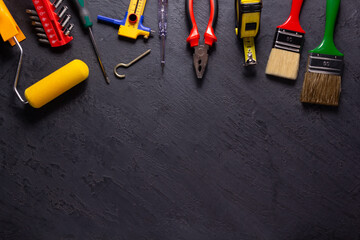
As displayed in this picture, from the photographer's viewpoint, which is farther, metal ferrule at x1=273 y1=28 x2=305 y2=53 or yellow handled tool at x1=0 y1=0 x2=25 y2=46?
metal ferrule at x1=273 y1=28 x2=305 y2=53

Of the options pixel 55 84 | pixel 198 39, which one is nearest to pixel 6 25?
pixel 55 84

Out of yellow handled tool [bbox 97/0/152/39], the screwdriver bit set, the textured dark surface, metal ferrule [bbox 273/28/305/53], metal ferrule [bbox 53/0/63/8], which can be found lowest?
the textured dark surface

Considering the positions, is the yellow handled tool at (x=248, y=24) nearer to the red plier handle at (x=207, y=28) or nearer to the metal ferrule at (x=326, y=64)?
the red plier handle at (x=207, y=28)

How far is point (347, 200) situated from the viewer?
57.5 inches

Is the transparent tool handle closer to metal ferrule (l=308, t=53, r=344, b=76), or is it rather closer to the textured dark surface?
the textured dark surface

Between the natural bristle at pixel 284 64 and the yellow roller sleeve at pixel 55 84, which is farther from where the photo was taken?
the natural bristle at pixel 284 64

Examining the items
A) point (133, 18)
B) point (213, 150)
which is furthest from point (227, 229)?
point (133, 18)

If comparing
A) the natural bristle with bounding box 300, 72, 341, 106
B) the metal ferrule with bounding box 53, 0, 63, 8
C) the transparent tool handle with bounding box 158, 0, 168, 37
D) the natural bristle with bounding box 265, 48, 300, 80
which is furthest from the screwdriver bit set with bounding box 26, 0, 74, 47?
the natural bristle with bounding box 300, 72, 341, 106

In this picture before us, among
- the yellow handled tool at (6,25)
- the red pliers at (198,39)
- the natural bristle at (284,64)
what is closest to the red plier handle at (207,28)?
the red pliers at (198,39)

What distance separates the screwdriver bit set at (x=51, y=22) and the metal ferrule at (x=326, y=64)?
919 millimetres

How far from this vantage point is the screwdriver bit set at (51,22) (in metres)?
1.41

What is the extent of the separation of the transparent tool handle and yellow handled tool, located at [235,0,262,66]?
27 cm

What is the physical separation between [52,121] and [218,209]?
0.69 metres

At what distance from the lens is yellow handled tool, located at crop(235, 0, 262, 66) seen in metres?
1.37
